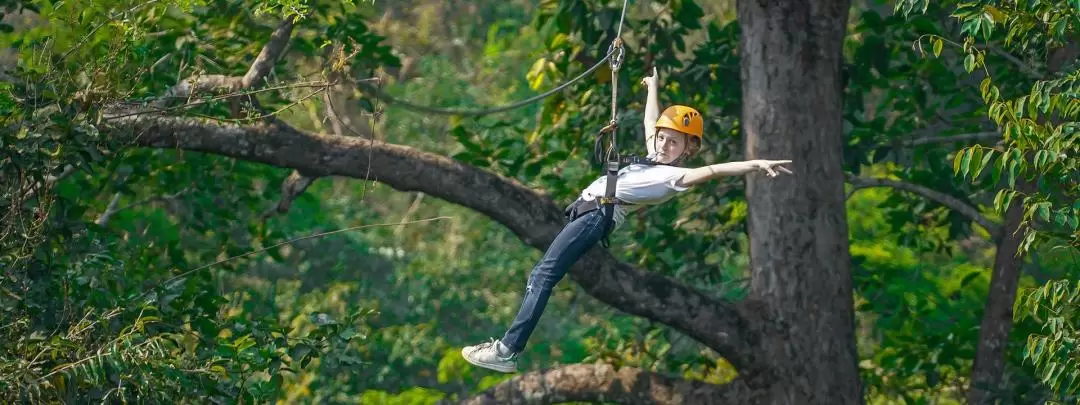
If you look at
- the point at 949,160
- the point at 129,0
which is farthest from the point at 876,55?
the point at 129,0

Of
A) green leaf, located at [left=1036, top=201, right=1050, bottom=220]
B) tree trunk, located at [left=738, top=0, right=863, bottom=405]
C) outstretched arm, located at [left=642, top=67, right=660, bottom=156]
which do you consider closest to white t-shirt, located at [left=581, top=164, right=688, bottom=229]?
outstretched arm, located at [left=642, top=67, right=660, bottom=156]

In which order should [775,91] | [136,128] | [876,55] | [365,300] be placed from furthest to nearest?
[365,300] → [876,55] → [775,91] → [136,128]

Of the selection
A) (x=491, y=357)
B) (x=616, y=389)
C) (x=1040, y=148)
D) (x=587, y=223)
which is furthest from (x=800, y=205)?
(x=491, y=357)

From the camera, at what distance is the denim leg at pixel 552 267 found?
727 cm

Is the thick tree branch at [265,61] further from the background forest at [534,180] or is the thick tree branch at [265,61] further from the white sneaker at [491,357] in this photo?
the white sneaker at [491,357]

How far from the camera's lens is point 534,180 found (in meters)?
11.8

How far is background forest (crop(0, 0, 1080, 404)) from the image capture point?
7.64m

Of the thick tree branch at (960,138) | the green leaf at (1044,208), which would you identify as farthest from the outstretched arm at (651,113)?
the thick tree branch at (960,138)

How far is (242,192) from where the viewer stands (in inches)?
496

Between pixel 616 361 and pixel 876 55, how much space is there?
2.72 metres

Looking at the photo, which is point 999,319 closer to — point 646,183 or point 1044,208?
point 1044,208

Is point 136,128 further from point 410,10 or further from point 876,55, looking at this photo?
point 410,10

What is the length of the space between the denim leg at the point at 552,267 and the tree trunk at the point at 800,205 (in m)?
2.76

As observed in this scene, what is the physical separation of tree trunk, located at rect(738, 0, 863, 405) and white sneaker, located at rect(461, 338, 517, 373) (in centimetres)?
289
